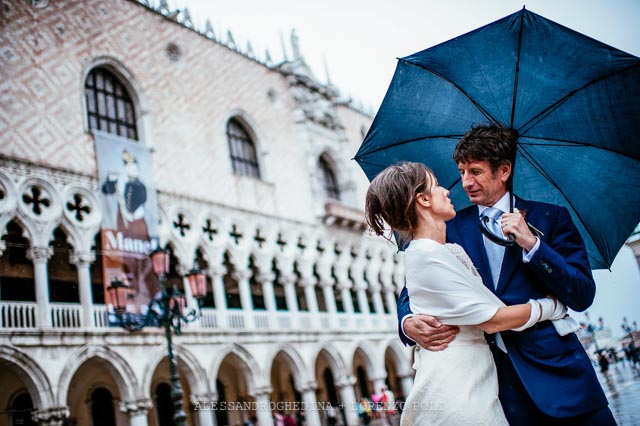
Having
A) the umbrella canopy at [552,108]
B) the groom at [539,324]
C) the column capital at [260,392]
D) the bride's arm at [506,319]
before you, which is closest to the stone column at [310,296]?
the column capital at [260,392]

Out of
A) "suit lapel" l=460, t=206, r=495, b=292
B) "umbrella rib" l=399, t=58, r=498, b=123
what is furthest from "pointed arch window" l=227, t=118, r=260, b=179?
"suit lapel" l=460, t=206, r=495, b=292

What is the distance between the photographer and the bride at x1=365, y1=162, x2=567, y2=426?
1.53 meters

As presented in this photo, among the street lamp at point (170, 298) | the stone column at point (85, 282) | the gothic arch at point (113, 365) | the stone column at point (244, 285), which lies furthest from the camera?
the stone column at point (244, 285)

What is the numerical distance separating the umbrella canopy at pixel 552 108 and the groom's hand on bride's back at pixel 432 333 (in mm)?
1082

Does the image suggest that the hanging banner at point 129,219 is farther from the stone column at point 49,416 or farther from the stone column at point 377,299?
the stone column at point 377,299

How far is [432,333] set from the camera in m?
1.60

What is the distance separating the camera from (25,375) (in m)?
9.48

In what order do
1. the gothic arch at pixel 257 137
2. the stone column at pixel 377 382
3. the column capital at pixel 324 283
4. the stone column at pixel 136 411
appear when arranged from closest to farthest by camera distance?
the stone column at pixel 136 411 < the gothic arch at pixel 257 137 < the column capital at pixel 324 283 < the stone column at pixel 377 382

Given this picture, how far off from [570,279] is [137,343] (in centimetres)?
1072

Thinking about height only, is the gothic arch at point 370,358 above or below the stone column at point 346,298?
below

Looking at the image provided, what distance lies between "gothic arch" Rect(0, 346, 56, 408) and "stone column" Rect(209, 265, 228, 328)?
4.15m

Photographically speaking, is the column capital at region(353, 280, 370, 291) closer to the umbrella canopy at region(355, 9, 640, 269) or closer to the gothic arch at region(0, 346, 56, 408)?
the gothic arch at region(0, 346, 56, 408)

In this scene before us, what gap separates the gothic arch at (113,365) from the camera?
10.1 m

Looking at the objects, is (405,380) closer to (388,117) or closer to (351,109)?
(351,109)
